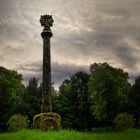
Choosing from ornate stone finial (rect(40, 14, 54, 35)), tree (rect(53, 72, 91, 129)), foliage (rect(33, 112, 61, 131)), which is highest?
ornate stone finial (rect(40, 14, 54, 35))

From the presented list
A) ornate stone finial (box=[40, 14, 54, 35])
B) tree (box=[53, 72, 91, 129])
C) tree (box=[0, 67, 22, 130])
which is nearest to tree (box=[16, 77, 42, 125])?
tree (box=[0, 67, 22, 130])

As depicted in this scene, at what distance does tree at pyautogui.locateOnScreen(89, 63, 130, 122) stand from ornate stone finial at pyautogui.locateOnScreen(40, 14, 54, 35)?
38.2 meters

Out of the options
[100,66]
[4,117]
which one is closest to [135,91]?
[100,66]

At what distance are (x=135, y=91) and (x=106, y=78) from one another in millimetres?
6486

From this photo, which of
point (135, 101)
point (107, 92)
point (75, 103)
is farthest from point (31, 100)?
point (135, 101)

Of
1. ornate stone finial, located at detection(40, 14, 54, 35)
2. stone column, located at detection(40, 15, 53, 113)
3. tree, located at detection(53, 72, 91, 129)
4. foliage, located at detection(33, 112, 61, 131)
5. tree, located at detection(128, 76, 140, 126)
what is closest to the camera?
foliage, located at detection(33, 112, 61, 131)

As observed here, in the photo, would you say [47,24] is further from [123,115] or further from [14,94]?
[14,94]

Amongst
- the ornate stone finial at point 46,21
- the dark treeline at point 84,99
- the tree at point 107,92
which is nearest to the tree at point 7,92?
the dark treeline at point 84,99

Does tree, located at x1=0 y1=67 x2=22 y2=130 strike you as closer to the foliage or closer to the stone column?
the stone column

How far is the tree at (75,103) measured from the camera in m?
73.7

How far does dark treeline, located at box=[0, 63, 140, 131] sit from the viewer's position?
7288 centimetres

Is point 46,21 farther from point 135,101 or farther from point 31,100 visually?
point 135,101

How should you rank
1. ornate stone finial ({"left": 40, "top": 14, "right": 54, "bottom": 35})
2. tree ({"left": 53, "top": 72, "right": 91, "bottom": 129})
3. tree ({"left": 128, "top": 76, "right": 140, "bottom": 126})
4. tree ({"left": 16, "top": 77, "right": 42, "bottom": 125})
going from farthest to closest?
1. tree ({"left": 53, "top": 72, "right": 91, "bottom": 129})
2. tree ({"left": 16, "top": 77, "right": 42, "bottom": 125})
3. tree ({"left": 128, "top": 76, "right": 140, "bottom": 126})
4. ornate stone finial ({"left": 40, "top": 14, "right": 54, "bottom": 35})

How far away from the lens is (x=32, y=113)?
72500mm
